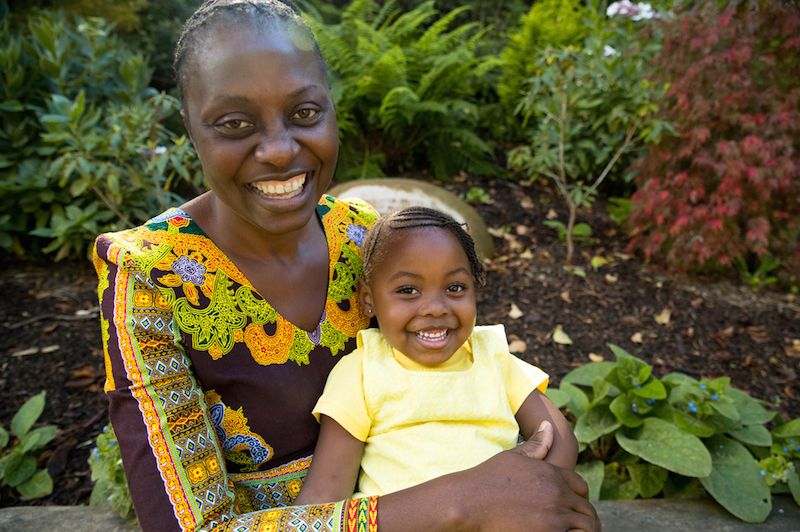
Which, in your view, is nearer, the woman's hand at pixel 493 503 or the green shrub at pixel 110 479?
the woman's hand at pixel 493 503

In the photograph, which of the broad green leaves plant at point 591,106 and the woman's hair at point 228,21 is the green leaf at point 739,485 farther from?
the broad green leaves plant at point 591,106

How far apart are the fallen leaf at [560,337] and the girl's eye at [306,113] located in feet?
9.49

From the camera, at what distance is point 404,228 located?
170cm

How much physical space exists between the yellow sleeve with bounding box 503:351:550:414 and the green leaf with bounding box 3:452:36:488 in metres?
2.23

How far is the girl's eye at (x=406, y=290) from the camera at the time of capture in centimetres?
170

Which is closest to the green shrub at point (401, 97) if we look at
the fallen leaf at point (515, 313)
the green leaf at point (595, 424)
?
the fallen leaf at point (515, 313)

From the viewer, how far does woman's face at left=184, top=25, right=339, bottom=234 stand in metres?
1.29

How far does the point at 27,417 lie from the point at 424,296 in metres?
2.18

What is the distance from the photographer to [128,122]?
3.97 meters

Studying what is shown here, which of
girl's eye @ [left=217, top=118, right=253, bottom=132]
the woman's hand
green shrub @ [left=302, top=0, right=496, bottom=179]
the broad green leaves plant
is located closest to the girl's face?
the woman's hand

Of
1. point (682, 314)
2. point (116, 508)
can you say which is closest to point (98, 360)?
point (116, 508)

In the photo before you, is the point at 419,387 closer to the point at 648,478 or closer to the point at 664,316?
the point at 648,478

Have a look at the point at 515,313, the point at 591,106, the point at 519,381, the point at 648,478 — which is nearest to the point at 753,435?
the point at 648,478

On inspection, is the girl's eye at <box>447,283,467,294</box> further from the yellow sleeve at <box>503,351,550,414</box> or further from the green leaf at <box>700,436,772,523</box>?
the green leaf at <box>700,436,772,523</box>
